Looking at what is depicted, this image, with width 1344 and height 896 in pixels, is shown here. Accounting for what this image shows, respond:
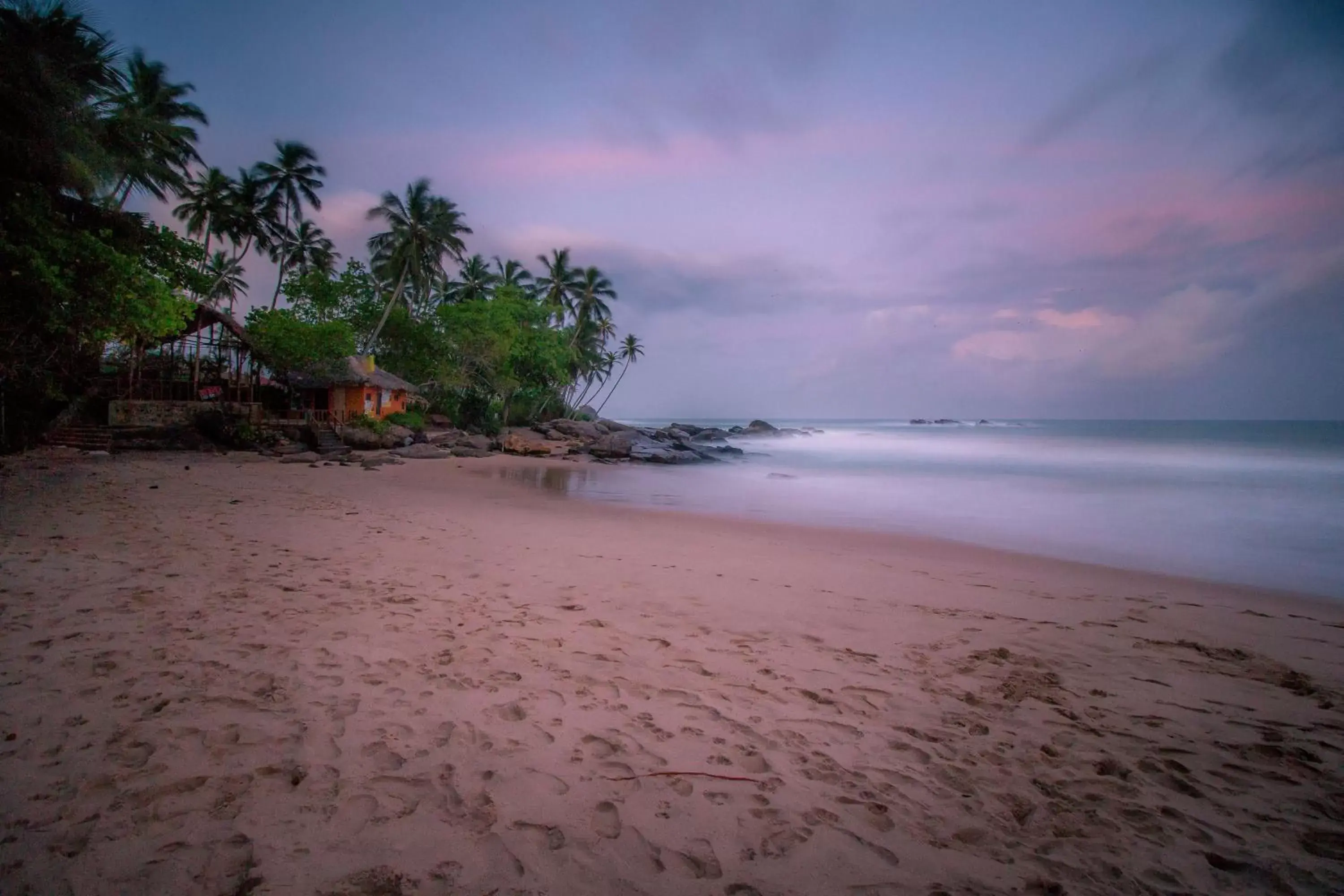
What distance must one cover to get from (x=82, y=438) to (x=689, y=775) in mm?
23749

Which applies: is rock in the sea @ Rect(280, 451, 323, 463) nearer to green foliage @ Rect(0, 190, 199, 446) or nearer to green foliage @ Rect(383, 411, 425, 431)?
green foliage @ Rect(0, 190, 199, 446)

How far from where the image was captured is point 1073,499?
16578mm

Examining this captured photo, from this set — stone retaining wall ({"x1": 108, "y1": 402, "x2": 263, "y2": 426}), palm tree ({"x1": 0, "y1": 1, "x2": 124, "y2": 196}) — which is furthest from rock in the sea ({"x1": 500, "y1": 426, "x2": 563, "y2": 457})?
palm tree ({"x1": 0, "y1": 1, "x2": 124, "y2": 196})

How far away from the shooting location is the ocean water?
972cm

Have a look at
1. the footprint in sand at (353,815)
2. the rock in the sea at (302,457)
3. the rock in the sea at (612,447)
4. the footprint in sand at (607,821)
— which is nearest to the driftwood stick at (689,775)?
the footprint in sand at (607,821)

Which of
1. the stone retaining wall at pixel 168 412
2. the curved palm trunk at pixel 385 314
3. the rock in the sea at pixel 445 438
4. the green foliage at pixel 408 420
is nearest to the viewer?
the stone retaining wall at pixel 168 412

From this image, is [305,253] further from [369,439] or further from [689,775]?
[689,775]

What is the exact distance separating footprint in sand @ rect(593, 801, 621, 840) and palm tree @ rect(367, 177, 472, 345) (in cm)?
3355

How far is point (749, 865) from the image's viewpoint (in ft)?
6.91

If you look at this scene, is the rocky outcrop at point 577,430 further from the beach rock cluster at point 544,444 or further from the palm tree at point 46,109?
the palm tree at point 46,109

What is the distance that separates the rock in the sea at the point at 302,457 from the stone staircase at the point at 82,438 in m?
4.78

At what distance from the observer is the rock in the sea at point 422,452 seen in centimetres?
2092

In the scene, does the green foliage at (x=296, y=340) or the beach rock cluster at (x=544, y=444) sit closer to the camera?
the beach rock cluster at (x=544, y=444)

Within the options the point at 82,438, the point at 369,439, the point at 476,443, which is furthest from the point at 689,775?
the point at 476,443
